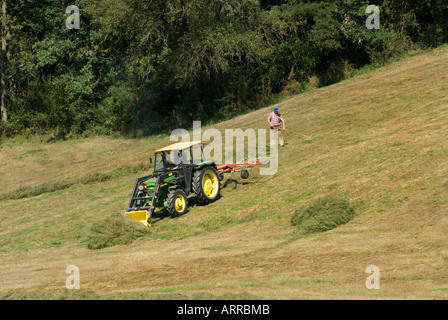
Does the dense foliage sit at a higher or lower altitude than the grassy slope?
higher

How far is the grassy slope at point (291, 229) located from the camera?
10453mm

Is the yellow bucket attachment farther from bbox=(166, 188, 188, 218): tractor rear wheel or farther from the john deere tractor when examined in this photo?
bbox=(166, 188, 188, 218): tractor rear wheel

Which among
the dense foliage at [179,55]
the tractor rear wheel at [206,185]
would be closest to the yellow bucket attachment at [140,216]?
the tractor rear wheel at [206,185]

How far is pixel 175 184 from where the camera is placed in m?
17.6

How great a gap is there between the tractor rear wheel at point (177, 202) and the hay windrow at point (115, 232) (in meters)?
1.00

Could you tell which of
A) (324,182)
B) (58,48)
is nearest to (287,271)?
(324,182)

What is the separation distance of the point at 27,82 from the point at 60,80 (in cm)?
305

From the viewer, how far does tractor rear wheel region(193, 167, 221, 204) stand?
1781 cm

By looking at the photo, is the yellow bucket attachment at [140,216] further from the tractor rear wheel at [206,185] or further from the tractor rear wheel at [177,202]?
the tractor rear wheel at [206,185]

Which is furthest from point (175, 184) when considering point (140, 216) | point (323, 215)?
point (323, 215)

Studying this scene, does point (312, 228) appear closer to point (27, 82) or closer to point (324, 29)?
point (324, 29)

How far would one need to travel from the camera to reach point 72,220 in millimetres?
19438

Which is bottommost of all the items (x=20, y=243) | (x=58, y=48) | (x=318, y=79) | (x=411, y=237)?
(x=20, y=243)

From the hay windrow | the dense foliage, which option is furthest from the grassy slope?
the dense foliage
